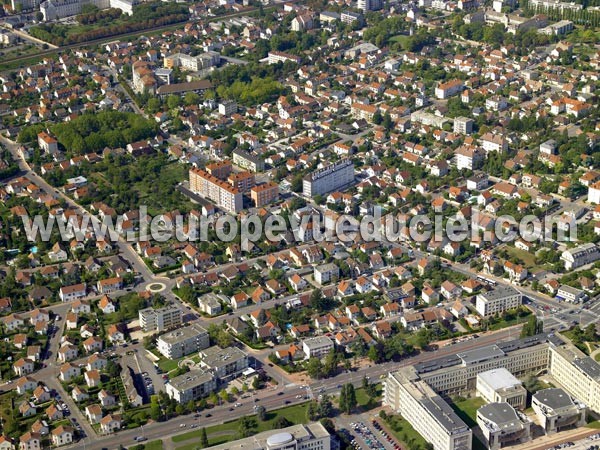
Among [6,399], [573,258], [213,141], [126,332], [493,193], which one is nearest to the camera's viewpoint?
[6,399]

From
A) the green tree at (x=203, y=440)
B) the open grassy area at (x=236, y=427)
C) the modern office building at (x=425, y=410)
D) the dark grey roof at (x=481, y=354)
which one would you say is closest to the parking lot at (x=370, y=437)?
the modern office building at (x=425, y=410)

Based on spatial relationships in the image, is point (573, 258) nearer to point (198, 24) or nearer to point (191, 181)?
point (191, 181)

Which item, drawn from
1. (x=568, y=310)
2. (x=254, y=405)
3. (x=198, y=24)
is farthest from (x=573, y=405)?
(x=198, y=24)

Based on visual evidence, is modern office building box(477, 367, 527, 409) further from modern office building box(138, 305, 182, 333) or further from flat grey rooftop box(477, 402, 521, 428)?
modern office building box(138, 305, 182, 333)

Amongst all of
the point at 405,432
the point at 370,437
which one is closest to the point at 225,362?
the point at 370,437

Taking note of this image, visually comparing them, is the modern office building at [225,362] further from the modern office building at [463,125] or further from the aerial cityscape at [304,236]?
the modern office building at [463,125]

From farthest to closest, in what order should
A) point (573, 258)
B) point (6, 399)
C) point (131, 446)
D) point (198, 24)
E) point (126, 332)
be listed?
point (198, 24) → point (573, 258) → point (126, 332) → point (6, 399) → point (131, 446)
